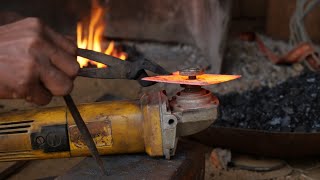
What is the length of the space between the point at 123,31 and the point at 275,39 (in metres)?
1.48

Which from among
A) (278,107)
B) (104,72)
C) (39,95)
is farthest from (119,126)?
(278,107)

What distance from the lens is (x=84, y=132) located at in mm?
1586

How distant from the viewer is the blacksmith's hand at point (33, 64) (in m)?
1.31

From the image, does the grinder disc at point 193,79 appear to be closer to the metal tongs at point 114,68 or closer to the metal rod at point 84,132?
the metal tongs at point 114,68

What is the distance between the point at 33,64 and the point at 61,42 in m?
0.13

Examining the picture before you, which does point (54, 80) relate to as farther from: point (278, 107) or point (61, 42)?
point (278, 107)

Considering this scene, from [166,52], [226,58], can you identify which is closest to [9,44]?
[226,58]

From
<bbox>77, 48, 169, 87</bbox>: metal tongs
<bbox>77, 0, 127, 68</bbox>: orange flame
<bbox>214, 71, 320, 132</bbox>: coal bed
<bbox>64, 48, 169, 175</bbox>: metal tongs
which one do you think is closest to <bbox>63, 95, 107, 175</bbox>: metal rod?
<bbox>64, 48, 169, 175</bbox>: metal tongs


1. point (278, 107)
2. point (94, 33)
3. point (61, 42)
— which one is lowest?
point (278, 107)

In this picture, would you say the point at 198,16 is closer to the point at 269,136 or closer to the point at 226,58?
the point at 226,58

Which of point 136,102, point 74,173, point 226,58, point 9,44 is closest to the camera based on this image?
point 9,44

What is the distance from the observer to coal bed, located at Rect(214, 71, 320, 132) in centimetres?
279

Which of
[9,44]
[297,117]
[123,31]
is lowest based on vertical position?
[297,117]

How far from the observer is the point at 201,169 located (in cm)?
194
